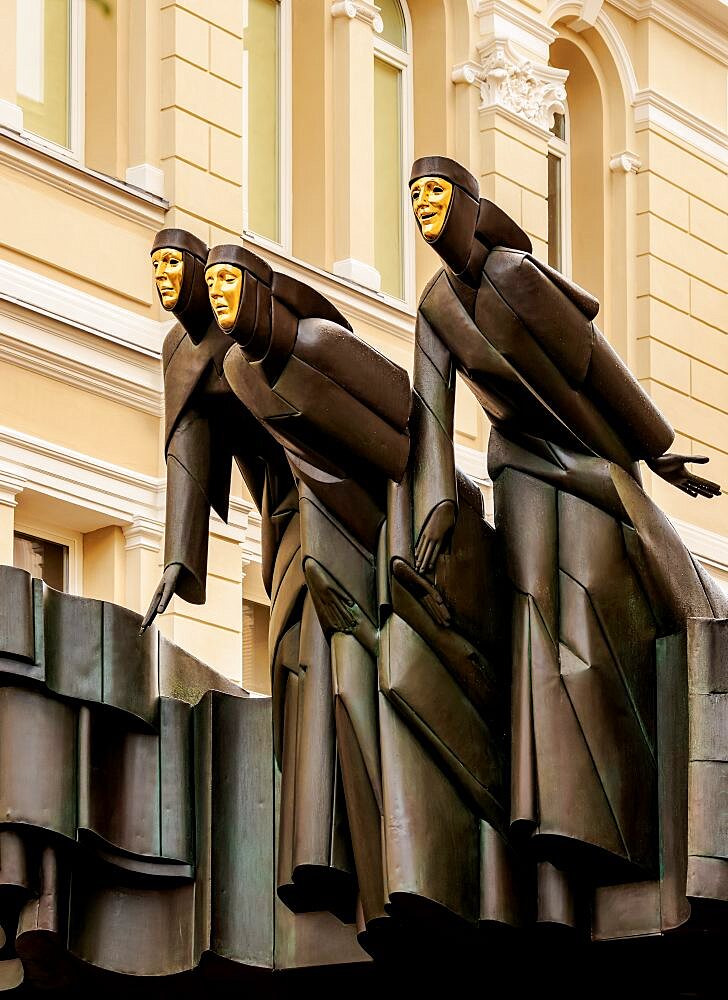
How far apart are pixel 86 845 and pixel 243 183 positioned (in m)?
9.53

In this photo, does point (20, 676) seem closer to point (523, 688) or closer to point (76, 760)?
point (76, 760)

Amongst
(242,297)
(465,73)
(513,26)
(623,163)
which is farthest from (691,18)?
(242,297)

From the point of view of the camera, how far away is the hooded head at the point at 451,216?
40.8 ft

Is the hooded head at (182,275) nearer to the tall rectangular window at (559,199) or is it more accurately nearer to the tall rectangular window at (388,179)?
the tall rectangular window at (388,179)

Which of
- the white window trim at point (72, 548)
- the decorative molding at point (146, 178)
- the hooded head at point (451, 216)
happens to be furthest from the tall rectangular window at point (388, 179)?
the hooded head at point (451, 216)

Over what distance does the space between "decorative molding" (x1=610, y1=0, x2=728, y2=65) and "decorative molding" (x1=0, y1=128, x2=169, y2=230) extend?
643 centimetres

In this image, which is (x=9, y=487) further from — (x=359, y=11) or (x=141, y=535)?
(x=359, y=11)

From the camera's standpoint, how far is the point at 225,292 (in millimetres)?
12367

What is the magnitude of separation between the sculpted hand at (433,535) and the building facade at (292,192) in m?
7.33

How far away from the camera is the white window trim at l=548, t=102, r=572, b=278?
25500 mm

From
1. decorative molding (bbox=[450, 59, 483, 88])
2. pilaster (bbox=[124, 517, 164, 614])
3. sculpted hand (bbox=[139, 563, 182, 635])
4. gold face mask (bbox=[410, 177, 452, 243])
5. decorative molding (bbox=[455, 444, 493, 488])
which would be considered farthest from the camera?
decorative molding (bbox=[450, 59, 483, 88])

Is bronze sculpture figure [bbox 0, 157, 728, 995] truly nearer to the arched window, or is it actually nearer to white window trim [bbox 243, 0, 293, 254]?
white window trim [bbox 243, 0, 293, 254]

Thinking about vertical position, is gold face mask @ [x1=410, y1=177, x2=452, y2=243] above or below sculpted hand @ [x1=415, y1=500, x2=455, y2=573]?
above

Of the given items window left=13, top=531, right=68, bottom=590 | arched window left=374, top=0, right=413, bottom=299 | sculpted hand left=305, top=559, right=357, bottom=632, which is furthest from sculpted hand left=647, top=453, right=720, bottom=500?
arched window left=374, top=0, right=413, bottom=299
